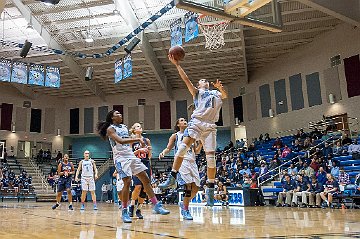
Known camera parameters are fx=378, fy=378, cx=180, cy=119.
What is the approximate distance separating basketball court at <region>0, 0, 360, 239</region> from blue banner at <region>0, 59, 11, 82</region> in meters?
0.05

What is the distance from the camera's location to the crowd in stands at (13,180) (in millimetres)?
20703

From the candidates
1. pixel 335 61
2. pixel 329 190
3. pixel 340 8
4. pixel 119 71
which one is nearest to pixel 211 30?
pixel 340 8

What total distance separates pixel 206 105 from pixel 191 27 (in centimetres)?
927

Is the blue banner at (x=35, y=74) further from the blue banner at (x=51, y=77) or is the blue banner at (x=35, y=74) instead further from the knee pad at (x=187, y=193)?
the knee pad at (x=187, y=193)

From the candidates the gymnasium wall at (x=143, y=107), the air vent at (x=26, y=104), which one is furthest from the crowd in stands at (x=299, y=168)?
the air vent at (x=26, y=104)

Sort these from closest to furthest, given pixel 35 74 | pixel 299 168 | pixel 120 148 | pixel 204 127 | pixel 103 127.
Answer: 1. pixel 204 127
2. pixel 103 127
3. pixel 120 148
4. pixel 299 168
5. pixel 35 74

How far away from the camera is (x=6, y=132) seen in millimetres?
26156

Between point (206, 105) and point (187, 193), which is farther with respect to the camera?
point (187, 193)

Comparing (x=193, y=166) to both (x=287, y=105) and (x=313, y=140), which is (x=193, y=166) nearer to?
(x=313, y=140)

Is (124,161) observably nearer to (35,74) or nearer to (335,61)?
(35,74)

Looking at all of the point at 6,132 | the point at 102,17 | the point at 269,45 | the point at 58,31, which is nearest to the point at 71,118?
the point at 6,132

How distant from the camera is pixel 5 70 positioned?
59.0ft

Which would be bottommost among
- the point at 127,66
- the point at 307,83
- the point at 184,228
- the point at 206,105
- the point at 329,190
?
the point at 184,228

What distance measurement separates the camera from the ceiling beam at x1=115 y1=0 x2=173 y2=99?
17.2 m
